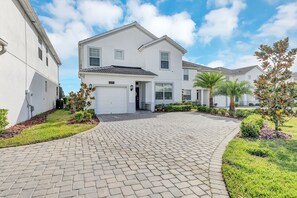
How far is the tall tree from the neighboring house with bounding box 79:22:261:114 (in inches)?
407

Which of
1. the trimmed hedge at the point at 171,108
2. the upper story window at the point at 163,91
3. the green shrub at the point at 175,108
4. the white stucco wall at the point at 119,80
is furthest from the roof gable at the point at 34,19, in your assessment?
the green shrub at the point at 175,108

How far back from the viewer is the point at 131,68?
19.0 meters

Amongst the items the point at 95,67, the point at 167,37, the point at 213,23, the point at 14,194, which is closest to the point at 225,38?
the point at 213,23

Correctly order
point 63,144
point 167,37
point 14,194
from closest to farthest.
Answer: point 14,194
point 63,144
point 167,37

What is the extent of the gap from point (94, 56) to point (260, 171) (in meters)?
17.1

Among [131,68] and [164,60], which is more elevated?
[164,60]

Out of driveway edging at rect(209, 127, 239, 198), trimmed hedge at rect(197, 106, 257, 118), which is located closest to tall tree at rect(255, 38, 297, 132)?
driveway edging at rect(209, 127, 239, 198)

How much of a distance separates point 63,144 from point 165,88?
580 inches

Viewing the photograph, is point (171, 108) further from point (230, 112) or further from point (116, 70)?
point (116, 70)

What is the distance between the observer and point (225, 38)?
52.3 feet

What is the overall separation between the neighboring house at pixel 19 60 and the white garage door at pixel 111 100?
16.2 ft

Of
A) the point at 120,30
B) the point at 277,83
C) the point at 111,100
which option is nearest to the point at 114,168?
the point at 277,83

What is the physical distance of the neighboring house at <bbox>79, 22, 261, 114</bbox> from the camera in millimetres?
15906

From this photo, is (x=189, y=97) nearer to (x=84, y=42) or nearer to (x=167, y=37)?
(x=167, y=37)
